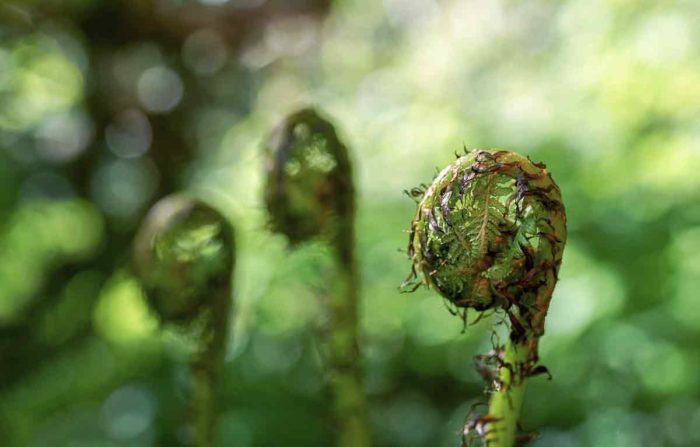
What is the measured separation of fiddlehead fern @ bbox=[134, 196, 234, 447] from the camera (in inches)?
19.9

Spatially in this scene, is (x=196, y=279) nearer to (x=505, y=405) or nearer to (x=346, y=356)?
(x=346, y=356)

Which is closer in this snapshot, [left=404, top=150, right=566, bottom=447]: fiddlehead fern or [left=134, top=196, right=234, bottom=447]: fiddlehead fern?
[left=404, top=150, right=566, bottom=447]: fiddlehead fern

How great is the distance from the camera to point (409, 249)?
369 mm

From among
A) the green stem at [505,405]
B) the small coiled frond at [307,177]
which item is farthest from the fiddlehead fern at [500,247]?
the small coiled frond at [307,177]

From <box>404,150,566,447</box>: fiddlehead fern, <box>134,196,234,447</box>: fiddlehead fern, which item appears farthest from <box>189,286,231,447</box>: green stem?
<box>404,150,566,447</box>: fiddlehead fern

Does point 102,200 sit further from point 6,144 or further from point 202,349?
point 202,349

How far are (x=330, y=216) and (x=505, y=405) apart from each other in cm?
17

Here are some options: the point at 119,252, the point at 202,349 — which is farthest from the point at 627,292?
the point at 119,252

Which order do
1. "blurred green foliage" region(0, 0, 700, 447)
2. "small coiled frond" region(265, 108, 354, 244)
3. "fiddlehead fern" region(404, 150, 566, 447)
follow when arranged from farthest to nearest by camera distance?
"blurred green foliage" region(0, 0, 700, 447)
"small coiled frond" region(265, 108, 354, 244)
"fiddlehead fern" region(404, 150, 566, 447)

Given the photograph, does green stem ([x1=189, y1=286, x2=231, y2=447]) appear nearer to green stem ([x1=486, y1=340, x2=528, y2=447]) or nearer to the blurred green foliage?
the blurred green foliage

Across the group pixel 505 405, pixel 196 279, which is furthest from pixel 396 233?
pixel 505 405

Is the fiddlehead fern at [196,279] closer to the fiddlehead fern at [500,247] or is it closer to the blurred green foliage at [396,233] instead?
the blurred green foliage at [396,233]

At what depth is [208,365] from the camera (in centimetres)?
52

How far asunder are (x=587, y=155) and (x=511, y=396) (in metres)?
0.92
